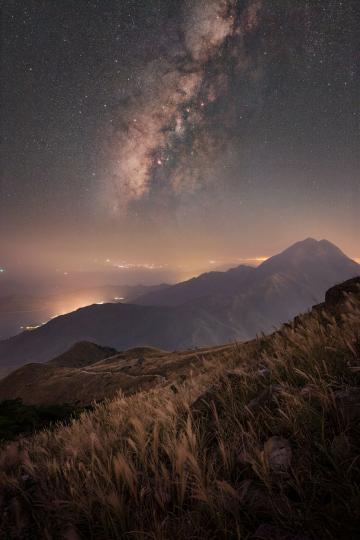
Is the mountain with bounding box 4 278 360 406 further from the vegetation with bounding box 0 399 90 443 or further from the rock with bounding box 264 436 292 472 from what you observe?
the rock with bounding box 264 436 292 472

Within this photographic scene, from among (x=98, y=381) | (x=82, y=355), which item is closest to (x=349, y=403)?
(x=98, y=381)

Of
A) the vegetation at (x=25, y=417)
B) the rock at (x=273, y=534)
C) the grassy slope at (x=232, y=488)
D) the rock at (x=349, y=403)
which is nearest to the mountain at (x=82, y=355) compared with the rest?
the vegetation at (x=25, y=417)

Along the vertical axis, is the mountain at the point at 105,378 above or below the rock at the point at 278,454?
below

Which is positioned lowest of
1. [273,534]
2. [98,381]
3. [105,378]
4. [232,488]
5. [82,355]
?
[82,355]

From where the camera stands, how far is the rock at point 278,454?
5.94 feet

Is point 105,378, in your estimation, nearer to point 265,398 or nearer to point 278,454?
point 265,398

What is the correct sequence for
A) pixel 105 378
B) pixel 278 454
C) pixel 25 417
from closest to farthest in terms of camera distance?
pixel 278 454 → pixel 25 417 → pixel 105 378

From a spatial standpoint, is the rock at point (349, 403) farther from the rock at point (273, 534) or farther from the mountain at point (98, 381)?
the mountain at point (98, 381)

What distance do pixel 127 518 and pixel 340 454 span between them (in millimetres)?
1471

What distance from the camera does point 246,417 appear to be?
2715 millimetres

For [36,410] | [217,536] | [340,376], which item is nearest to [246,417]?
[340,376]

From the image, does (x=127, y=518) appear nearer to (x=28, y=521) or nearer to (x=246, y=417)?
(x=28, y=521)

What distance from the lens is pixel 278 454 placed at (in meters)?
1.93

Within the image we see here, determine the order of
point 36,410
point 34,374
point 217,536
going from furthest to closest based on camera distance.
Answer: point 34,374 → point 36,410 → point 217,536
